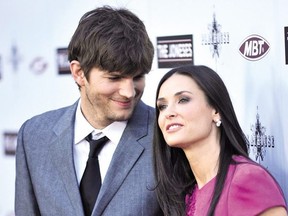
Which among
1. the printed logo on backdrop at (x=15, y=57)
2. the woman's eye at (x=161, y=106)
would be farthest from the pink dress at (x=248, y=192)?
the printed logo on backdrop at (x=15, y=57)

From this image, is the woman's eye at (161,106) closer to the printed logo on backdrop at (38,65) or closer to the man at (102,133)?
the man at (102,133)

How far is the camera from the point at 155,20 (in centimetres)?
238

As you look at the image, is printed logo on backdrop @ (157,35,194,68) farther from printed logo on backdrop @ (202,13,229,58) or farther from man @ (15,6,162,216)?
man @ (15,6,162,216)

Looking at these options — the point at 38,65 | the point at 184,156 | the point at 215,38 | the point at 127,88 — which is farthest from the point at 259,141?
the point at 38,65

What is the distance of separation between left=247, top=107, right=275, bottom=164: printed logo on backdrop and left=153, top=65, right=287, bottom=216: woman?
22 centimetres

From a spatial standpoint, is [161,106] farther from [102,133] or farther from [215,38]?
[215,38]

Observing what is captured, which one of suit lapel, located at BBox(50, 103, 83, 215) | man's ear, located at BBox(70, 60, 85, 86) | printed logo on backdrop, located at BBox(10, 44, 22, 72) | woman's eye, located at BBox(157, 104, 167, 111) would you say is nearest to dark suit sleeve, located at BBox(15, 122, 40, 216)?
suit lapel, located at BBox(50, 103, 83, 215)

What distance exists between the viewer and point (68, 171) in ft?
7.04

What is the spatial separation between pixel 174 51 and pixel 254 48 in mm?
338

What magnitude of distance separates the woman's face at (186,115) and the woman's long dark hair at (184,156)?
3 cm

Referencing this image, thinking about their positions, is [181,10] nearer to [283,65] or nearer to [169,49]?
[169,49]

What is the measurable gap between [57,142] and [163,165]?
39cm

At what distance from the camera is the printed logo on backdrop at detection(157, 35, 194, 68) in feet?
7.59

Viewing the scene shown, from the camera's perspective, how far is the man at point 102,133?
209 cm
